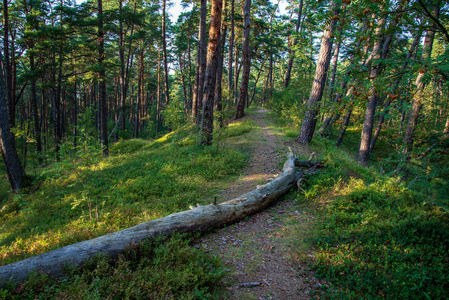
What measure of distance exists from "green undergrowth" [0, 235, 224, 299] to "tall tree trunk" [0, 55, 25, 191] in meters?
8.42

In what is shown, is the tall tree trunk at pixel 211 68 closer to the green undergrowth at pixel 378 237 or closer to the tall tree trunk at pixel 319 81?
the tall tree trunk at pixel 319 81

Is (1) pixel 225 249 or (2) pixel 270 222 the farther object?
(2) pixel 270 222

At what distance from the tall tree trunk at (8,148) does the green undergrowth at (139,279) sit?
331 inches

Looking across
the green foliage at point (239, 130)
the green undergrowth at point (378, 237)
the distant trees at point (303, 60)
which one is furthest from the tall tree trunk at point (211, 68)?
the green undergrowth at point (378, 237)

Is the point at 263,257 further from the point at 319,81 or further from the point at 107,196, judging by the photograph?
the point at 319,81

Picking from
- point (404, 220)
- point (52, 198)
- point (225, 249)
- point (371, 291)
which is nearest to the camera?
point (371, 291)

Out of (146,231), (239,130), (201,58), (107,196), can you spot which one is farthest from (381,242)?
(201,58)

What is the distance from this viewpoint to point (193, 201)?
600 centimetres

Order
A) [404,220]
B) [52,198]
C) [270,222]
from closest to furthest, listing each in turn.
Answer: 1. [404,220]
2. [270,222]
3. [52,198]

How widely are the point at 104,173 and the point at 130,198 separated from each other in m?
3.32

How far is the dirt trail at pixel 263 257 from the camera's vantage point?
3074mm

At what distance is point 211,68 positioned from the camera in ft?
30.9

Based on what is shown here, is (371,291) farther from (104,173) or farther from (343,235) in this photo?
(104,173)

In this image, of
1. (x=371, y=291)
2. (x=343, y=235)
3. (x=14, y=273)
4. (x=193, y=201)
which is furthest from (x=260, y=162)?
(x=14, y=273)
